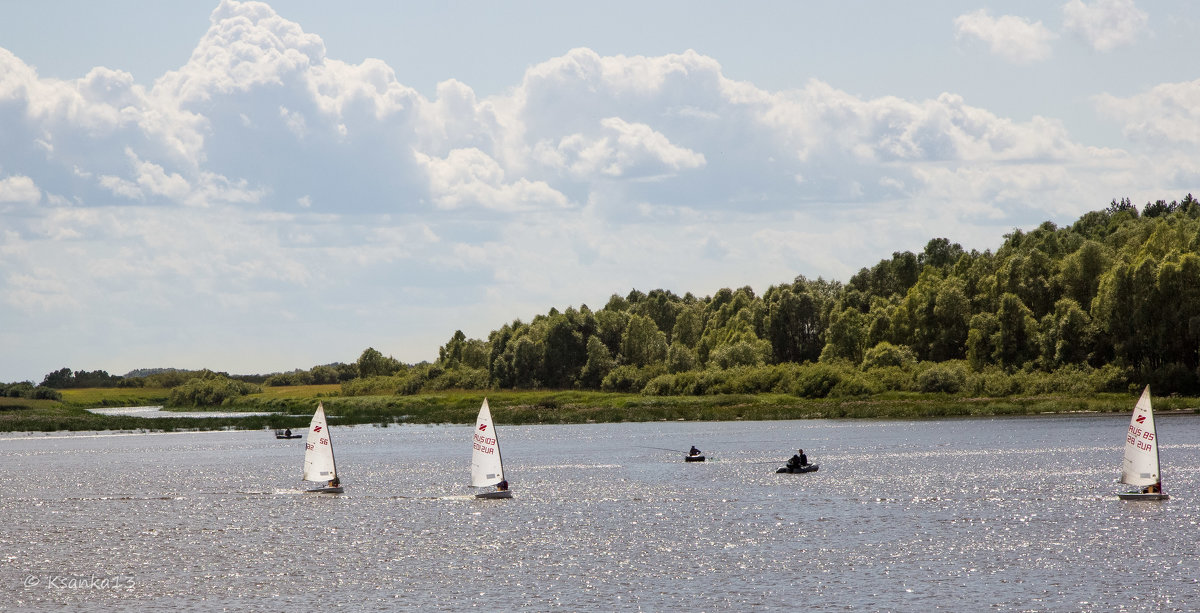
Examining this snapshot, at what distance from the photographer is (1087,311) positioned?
166m

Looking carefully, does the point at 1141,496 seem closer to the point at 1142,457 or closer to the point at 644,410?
the point at 1142,457

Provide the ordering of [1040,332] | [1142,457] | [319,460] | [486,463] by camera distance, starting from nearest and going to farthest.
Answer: [1142,457]
[486,463]
[319,460]
[1040,332]

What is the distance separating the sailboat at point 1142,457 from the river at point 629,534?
104cm

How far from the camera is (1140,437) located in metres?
58.8

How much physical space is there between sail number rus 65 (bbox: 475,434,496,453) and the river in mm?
3225

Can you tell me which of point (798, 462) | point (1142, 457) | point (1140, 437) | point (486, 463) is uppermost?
point (1140, 437)

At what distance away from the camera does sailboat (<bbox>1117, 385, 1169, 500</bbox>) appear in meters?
58.2

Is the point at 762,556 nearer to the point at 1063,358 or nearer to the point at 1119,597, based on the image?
the point at 1119,597

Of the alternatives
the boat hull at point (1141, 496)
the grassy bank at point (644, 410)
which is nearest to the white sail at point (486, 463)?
the boat hull at point (1141, 496)

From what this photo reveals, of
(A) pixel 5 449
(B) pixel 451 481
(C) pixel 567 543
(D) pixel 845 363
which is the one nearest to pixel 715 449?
(B) pixel 451 481

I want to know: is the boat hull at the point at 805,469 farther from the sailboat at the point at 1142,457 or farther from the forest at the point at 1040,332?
the forest at the point at 1040,332

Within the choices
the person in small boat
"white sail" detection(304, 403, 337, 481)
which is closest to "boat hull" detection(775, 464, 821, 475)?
the person in small boat

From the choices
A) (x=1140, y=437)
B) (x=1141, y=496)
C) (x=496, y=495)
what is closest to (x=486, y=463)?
(x=496, y=495)

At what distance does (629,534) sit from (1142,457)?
24467 mm
